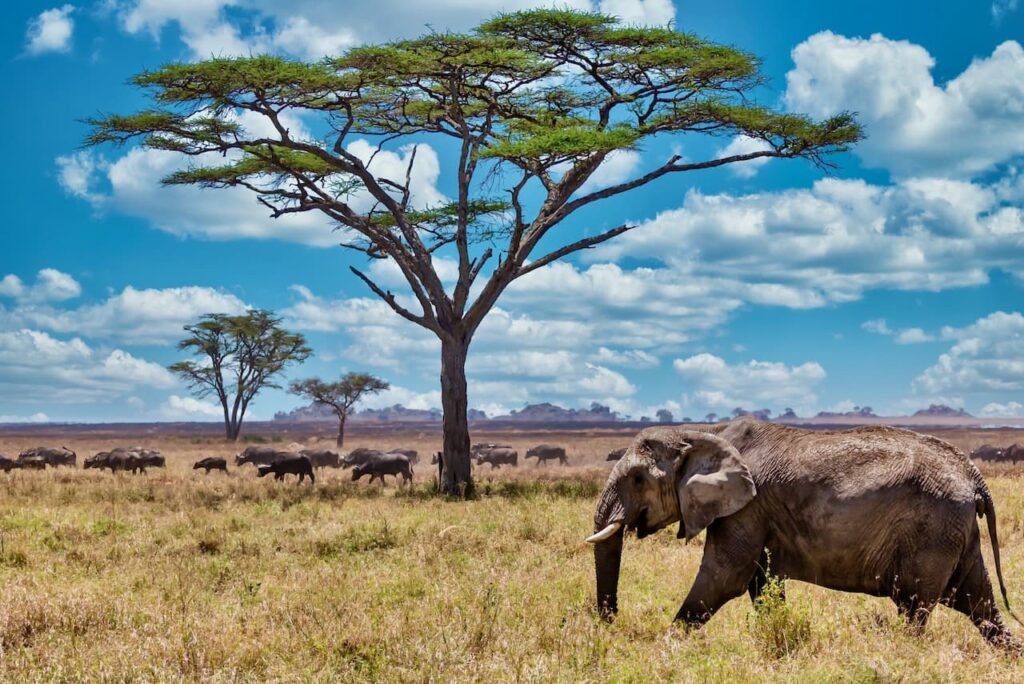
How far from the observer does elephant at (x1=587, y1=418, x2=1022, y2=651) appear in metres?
6.68

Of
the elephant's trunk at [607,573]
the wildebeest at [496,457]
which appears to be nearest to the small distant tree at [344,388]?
the wildebeest at [496,457]

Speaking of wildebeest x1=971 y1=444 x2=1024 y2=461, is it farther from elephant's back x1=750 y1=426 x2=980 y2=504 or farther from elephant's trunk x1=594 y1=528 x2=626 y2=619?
elephant's trunk x1=594 y1=528 x2=626 y2=619

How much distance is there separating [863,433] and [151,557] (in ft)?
29.0

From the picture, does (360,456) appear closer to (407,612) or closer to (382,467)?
(382,467)

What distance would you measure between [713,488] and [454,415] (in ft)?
49.7

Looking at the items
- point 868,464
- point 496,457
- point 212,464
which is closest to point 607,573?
point 868,464

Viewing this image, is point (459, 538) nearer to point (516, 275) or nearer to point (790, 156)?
point (516, 275)

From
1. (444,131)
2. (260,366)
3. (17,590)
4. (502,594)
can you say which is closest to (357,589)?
(502,594)

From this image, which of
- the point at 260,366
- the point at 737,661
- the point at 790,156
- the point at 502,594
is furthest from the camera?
the point at 260,366

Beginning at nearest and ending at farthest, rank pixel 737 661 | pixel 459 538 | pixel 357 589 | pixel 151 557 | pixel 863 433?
pixel 737 661, pixel 863 433, pixel 357 589, pixel 151 557, pixel 459 538

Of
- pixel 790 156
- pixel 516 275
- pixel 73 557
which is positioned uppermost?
pixel 790 156

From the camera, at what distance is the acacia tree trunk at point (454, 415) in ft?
70.7

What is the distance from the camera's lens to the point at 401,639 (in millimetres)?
6613

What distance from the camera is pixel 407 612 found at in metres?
7.70
